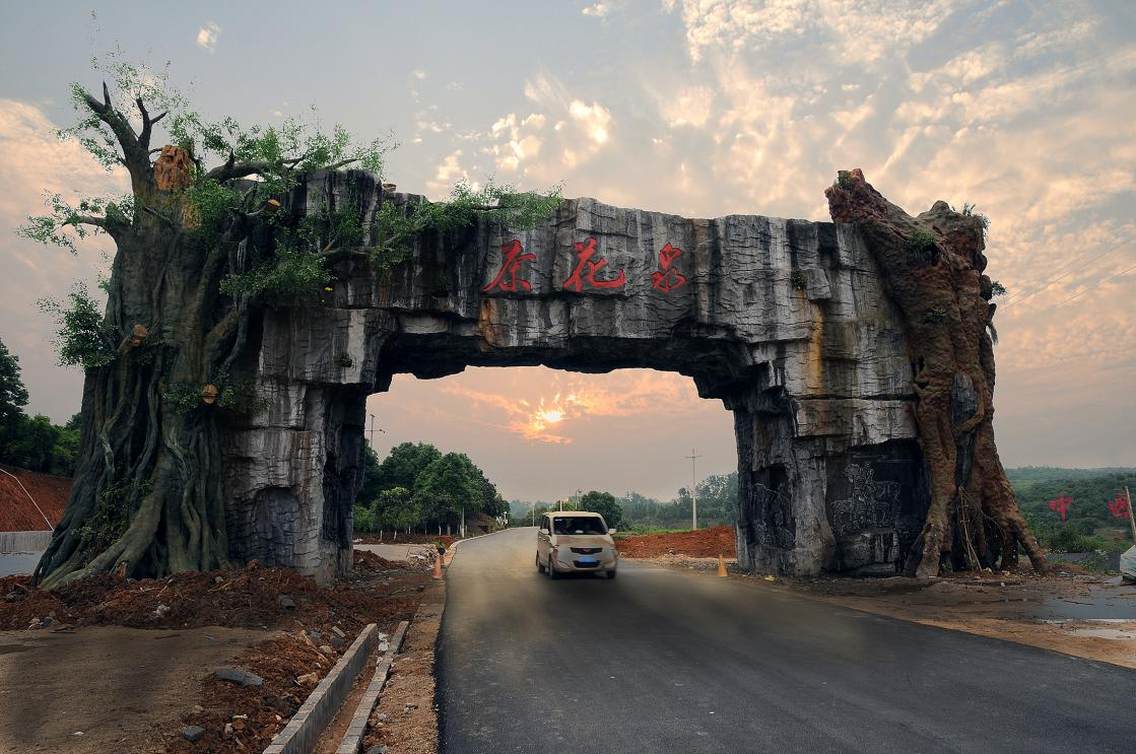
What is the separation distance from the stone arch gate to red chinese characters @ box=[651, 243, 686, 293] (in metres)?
0.06

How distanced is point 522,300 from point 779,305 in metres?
7.16

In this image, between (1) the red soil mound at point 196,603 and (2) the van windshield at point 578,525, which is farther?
(2) the van windshield at point 578,525

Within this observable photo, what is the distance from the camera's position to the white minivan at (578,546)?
17.8m

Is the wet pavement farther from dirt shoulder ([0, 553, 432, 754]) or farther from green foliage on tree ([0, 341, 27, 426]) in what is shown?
green foliage on tree ([0, 341, 27, 426])

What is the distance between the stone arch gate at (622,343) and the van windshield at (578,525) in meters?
4.63

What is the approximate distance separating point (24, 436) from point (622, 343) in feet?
127

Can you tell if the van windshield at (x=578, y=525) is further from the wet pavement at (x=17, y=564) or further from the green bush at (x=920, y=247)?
the wet pavement at (x=17, y=564)

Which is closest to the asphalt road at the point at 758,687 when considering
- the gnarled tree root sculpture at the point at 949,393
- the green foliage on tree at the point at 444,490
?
the gnarled tree root sculpture at the point at 949,393

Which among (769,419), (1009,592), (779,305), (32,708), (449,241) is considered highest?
(449,241)

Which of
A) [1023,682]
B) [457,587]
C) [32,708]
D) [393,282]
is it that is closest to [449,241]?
[393,282]

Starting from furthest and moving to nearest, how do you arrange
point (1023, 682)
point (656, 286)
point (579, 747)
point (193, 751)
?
1. point (656, 286)
2. point (1023, 682)
3. point (579, 747)
4. point (193, 751)

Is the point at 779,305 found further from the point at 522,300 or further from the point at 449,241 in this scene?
the point at 449,241

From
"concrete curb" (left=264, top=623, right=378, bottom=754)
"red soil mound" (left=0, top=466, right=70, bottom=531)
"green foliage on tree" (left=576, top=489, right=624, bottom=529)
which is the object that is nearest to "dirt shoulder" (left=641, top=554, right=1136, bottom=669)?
"concrete curb" (left=264, top=623, right=378, bottom=754)

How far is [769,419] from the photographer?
20.5 meters
